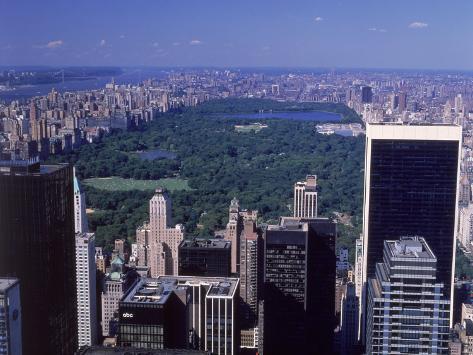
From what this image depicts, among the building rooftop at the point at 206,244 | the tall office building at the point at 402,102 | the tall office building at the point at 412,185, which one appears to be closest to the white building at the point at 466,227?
the tall office building at the point at 412,185

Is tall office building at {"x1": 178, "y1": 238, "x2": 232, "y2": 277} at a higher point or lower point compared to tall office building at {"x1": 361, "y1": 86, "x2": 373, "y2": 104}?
lower

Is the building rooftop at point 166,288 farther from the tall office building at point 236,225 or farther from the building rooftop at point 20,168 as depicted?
the tall office building at point 236,225

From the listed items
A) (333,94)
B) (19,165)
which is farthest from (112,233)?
(333,94)

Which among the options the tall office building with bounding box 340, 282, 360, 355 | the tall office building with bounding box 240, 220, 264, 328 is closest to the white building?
the tall office building with bounding box 340, 282, 360, 355

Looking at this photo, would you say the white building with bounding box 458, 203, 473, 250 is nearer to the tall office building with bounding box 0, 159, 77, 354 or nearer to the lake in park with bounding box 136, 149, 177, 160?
the tall office building with bounding box 0, 159, 77, 354

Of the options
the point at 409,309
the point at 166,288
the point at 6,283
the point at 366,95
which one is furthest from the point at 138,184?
the point at 409,309

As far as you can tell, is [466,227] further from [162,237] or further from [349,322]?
[162,237]
